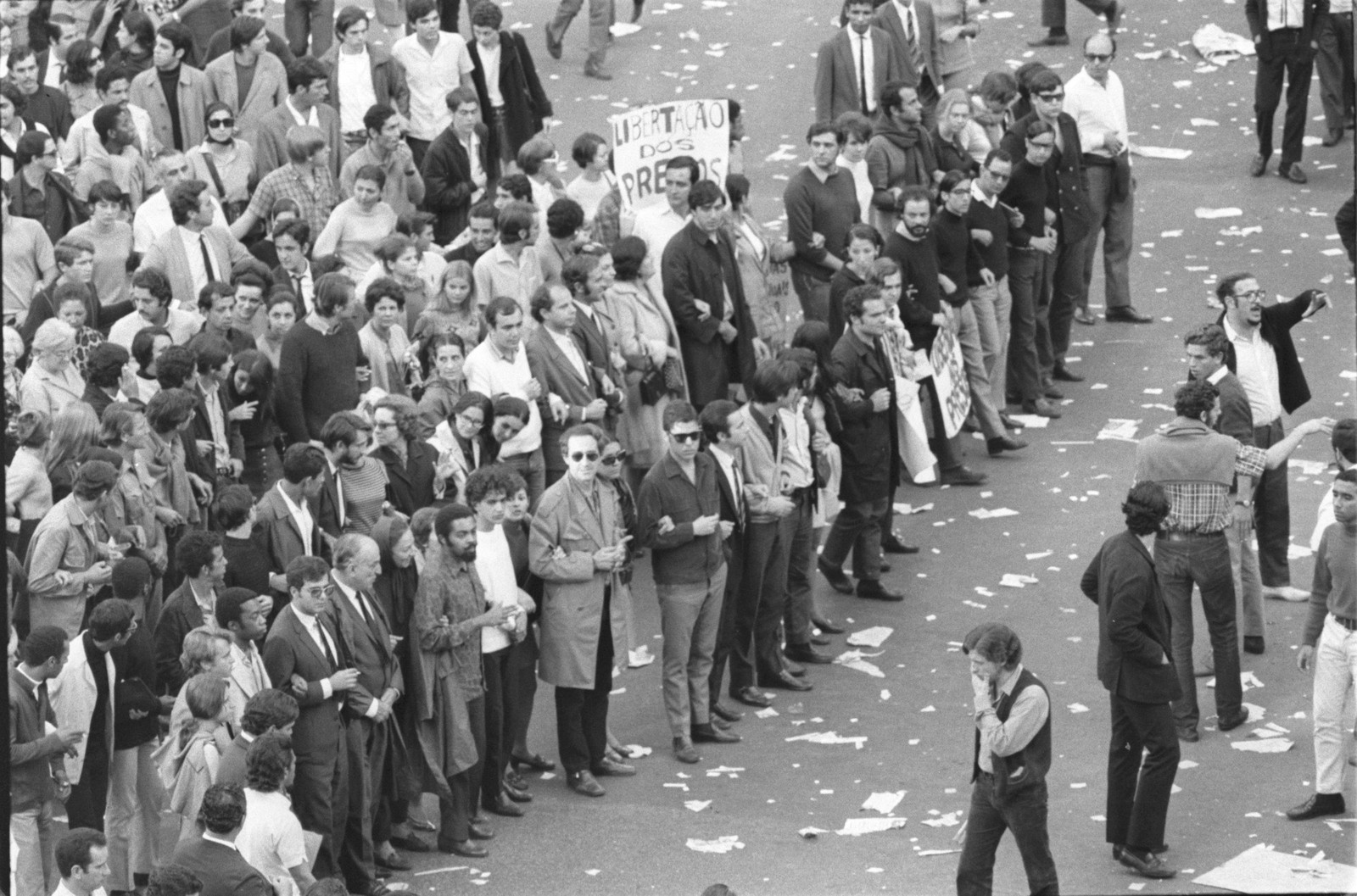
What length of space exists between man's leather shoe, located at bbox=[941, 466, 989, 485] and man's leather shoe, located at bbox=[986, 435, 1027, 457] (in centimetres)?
38

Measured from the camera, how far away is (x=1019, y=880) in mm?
11297

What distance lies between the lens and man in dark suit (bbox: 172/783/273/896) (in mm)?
9258

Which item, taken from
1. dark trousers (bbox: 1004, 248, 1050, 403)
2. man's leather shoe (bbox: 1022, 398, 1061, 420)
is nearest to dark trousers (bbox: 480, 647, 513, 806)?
dark trousers (bbox: 1004, 248, 1050, 403)

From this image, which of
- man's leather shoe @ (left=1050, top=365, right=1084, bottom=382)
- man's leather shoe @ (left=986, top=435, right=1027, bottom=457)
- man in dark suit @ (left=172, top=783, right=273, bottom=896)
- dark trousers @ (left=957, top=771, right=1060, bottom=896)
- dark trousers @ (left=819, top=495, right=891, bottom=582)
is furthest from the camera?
man's leather shoe @ (left=1050, top=365, right=1084, bottom=382)

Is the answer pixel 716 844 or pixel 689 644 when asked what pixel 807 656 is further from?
pixel 716 844

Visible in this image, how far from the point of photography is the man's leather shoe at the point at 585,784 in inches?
480

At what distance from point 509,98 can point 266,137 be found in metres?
3.17

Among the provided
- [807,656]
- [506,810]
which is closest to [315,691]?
[506,810]

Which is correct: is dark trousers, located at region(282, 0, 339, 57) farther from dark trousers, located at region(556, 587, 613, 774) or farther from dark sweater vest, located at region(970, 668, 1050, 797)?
dark sweater vest, located at region(970, 668, 1050, 797)

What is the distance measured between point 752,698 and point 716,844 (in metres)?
1.84

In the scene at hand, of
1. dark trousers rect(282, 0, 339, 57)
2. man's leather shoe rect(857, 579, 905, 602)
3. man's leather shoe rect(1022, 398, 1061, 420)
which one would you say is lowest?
man's leather shoe rect(857, 579, 905, 602)

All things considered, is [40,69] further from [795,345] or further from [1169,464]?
[1169,464]

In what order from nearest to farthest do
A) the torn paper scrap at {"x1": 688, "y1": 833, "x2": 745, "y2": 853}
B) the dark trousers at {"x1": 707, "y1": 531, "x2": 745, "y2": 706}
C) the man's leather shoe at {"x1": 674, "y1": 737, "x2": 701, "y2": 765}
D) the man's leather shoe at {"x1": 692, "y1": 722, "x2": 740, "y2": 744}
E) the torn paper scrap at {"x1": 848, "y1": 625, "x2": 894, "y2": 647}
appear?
the torn paper scrap at {"x1": 688, "y1": 833, "x2": 745, "y2": 853}, the man's leather shoe at {"x1": 674, "y1": 737, "x2": 701, "y2": 765}, the man's leather shoe at {"x1": 692, "y1": 722, "x2": 740, "y2": 744}, the dark trousers at {"x1": 707, "y1": 531, "x2": 745, "y2": 706}, the torn paper scrap at {"x1": 848, "y1": 625, "x2": 894, "y2": 647}

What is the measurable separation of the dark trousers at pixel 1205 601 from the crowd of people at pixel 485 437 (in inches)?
1.0
